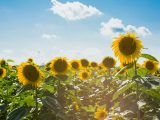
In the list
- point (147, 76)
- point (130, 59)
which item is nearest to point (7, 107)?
point (130, 59)

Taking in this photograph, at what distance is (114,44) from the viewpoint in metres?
5.05

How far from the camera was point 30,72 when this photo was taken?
579 cm

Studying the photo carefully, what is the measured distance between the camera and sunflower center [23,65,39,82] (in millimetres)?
5660

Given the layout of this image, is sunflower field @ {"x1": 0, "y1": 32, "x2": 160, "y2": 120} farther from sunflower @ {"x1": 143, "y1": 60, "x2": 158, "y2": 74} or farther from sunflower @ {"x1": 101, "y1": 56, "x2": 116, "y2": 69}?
sunflower @ {"x1": 101, "y1": 56, "x2": 116, "y2": 69}

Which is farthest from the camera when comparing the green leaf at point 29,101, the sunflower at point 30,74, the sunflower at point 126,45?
the sunflower at point 30,74

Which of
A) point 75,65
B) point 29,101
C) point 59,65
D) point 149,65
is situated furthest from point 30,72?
point 75,65

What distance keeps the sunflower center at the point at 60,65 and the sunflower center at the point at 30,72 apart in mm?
1806

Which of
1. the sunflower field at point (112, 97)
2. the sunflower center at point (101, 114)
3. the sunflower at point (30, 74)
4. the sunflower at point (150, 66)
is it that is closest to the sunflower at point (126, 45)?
the sunflower field at point (112, 97)

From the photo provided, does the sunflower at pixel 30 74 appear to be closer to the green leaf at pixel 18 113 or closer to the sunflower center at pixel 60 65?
the green leaf at pixel 18 113

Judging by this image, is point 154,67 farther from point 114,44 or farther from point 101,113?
point 114,44

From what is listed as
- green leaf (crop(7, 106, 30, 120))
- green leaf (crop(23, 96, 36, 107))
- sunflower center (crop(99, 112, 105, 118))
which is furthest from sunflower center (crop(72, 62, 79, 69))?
green leaf (crop(7, 106, 30, 120))

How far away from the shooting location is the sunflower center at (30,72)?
5.66 meters

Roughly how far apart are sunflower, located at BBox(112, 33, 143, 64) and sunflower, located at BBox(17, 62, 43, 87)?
1.34 metres

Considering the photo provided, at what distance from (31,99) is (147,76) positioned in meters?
1.69
